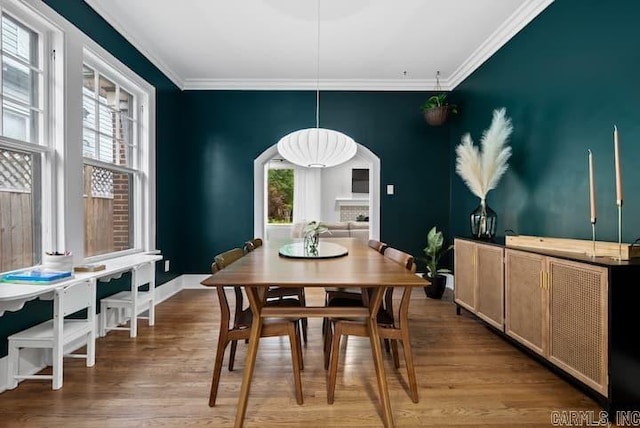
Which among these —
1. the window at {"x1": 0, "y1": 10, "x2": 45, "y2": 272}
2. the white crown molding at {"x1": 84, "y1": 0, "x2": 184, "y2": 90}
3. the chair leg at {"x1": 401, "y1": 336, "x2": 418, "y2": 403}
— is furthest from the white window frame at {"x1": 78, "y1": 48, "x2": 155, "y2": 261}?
the chair leg at {"x1": 401, "y1": 336, "x2": 418, "y2": 403}

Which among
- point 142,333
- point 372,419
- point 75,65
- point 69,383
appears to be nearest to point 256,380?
point 372,419

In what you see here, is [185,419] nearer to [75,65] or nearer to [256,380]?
[256,380]

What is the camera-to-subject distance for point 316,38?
11.1ft

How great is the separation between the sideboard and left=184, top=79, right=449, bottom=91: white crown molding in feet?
8.73

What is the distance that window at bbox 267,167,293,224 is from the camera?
9.92m

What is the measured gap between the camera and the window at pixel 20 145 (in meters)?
2.08

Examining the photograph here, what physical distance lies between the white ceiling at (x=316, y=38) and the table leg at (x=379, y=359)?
7.81 ft

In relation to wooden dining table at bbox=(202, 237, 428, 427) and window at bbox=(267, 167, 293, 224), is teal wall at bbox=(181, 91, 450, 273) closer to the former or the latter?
wooden dining table at bbox=(202, 237, 428, 427)

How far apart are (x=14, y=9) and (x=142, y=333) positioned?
243 centimetres

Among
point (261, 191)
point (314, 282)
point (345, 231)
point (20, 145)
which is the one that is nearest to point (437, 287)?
point (261, 191)

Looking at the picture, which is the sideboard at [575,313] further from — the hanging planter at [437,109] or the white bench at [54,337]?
the white bench at [54,337]

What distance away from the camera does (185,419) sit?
171 centimetres

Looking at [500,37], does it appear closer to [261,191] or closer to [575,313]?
[575,313]

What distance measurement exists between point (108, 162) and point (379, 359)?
290cm
